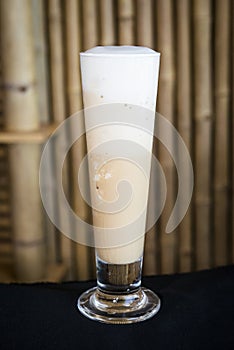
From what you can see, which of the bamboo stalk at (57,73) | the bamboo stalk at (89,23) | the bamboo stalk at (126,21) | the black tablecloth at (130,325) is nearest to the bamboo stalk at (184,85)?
the bamboo stalk at (126,21)

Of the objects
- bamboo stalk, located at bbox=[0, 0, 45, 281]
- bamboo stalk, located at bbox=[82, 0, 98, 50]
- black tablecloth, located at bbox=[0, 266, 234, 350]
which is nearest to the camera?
black tablecloth, located at bbox=[0, 266, 234, 350]

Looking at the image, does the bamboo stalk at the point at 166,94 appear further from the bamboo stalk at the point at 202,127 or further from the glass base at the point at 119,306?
the glass base at the point at 119,306

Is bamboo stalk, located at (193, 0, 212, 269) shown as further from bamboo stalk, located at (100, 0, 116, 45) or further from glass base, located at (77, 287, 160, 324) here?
glass base, located at (77, 287, 160, 324)

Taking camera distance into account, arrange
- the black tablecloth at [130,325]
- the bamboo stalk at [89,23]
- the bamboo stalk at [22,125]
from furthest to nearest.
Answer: the bamboo stalk at [89,23] < the bamboo stalk at [22,125] < the black tablecloth at [130,325]

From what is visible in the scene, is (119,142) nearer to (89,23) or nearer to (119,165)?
(119,165)

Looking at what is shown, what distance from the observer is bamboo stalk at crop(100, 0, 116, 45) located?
1942 mm

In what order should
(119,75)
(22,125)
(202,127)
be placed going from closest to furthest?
(119,75) → (22,125) → (202,127)

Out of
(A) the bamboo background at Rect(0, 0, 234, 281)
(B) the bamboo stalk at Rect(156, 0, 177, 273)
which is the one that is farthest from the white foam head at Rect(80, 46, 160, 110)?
(B) the bamboo stalk at Rect(156, 0, 177, 273)

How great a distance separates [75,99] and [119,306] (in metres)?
1.26

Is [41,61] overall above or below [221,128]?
above

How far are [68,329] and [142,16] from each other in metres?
1.35

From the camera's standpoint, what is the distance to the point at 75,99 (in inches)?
79.0

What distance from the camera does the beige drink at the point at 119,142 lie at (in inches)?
29.6

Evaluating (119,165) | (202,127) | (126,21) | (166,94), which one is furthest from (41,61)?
(119,165)
